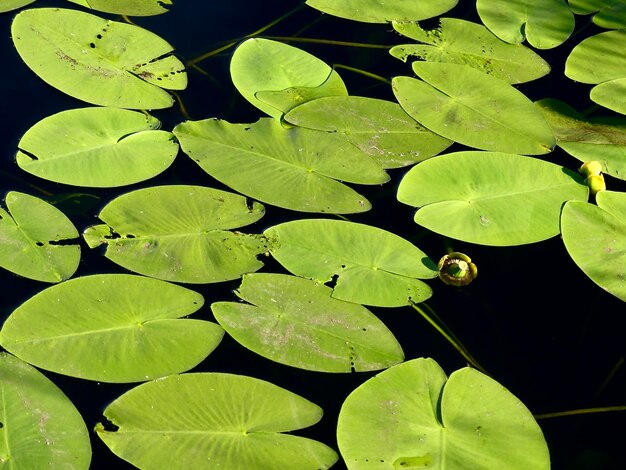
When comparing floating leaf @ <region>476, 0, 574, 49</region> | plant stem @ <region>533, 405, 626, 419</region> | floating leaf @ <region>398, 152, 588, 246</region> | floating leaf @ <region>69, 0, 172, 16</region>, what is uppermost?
floating leaf @ <region>69, 0, 172, 16</region>

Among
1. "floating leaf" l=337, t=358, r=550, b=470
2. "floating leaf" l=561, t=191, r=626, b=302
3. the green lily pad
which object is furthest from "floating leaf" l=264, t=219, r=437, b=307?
the green lily pad

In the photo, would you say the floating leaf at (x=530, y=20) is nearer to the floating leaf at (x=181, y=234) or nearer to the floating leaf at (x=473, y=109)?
the floating leaf at (x=473, y=109)

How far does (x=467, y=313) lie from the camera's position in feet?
7.01

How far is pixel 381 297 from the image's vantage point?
6.73 ft

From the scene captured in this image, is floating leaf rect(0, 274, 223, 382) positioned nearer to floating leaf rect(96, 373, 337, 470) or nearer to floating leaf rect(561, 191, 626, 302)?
floating leaf rect(96, 373, 337, 470)

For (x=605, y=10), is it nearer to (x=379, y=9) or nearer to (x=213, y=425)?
(x=379, y=9)

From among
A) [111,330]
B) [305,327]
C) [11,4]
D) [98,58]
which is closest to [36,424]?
[111,330]

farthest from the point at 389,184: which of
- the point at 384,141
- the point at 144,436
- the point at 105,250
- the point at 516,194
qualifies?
the point at 144,436

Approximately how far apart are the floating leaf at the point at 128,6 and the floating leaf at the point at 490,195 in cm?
130

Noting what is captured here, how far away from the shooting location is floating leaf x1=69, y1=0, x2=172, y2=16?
283 cm

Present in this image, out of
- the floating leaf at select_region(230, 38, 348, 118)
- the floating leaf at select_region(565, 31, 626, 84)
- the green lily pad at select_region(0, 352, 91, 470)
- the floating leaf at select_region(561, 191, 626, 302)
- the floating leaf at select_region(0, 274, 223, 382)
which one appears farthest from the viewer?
the floating leaf at select_region(565, 31, 626, 84)

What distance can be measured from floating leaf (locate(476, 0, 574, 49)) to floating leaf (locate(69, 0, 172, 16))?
134 cm

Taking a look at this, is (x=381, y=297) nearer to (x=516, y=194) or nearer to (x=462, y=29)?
(x=516, y=194)

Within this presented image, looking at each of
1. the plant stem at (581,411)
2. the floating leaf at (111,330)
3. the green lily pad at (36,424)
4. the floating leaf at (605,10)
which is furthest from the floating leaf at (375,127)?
the green lily pad at (36,424)
